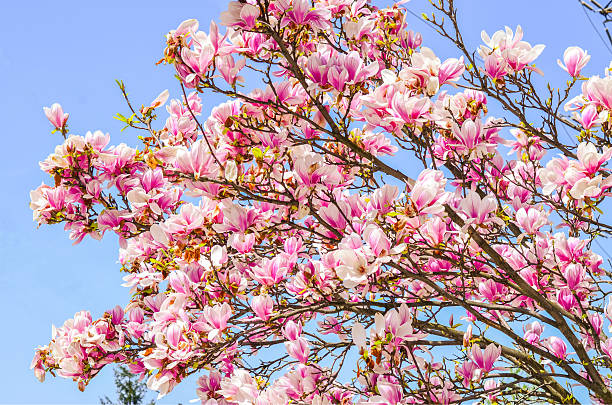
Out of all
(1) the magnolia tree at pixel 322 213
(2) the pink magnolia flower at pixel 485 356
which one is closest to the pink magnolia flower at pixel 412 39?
(1) the magnolia tree at pixel 322 213

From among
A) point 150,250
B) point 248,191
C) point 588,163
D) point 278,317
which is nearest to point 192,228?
point 248,191

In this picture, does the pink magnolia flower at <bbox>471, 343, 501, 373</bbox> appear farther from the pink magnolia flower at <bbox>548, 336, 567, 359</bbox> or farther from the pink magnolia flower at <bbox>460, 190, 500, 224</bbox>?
the pink magnolia flower at <bbox>548, 336, 567, 359</bbox>

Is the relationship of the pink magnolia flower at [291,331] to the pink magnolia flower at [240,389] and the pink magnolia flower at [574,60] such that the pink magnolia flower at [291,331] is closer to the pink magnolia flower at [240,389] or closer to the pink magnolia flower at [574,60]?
the pink magnolia flower at [240,389]

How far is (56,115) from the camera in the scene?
11.8ft

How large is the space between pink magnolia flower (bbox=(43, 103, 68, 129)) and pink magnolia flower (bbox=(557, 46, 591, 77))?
10.3 feet

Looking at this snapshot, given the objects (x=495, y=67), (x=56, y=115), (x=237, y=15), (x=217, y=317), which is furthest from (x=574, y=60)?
(x=56, y=115)

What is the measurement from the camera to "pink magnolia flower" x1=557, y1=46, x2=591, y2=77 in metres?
3.40

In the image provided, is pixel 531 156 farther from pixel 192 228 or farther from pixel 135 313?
pixel 135 313

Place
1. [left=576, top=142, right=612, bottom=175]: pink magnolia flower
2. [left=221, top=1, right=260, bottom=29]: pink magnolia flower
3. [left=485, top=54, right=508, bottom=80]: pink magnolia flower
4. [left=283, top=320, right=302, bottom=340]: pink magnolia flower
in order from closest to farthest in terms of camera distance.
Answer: [left=221, top=1, right=260, bottom=29]: pink magnolia flower, [left=576, top=142, right=612, bottom=175]: pink magnolia flower, [left=283, top=320, right=302, bottom=340]: pink magnolia flower, [left=485, top=54, right=508, bottom=80]: pink magnolia flower

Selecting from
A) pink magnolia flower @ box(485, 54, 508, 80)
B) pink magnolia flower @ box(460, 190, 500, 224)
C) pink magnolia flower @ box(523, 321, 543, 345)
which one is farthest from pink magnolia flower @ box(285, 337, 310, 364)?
pink magnolia flower @ box(523, 321, 543, 345)

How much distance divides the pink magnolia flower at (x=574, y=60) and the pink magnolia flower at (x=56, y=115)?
10.3 ft

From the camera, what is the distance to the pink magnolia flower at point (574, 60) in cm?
340

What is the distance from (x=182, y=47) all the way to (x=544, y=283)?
2.84 metres

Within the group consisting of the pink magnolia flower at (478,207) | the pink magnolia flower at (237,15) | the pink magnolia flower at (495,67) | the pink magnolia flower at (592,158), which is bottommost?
the pink magnolia flower at (478,207)
